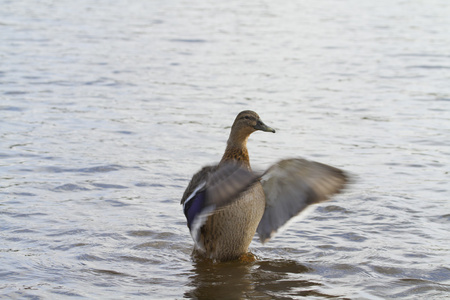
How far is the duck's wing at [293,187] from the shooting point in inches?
240

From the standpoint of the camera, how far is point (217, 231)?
676 centimetres

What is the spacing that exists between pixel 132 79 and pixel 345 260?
875 centimetres

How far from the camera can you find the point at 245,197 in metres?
6.65

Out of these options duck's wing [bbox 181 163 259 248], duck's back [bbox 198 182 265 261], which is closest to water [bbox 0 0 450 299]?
duck's back [bbox 198 182 265 261]

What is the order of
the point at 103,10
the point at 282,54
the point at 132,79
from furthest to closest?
the point at 103,10
the point at 282,54
the point at 132,79

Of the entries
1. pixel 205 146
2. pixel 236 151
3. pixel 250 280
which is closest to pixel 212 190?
pixel 250 280

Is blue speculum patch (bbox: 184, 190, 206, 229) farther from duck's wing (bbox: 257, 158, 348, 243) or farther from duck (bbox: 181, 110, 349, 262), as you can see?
duck's wing (bbox: 257, 158, 348, 243)

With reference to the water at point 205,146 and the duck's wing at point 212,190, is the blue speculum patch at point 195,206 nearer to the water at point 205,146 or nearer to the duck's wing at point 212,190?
the duck's wing at point 212,190

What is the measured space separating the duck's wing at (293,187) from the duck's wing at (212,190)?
1.36 ft

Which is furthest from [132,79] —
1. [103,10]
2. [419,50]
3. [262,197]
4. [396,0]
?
[396,0]

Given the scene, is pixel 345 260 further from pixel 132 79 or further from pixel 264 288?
pixel 132 79

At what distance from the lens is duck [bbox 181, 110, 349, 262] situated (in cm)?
603

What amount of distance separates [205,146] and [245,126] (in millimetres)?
3398

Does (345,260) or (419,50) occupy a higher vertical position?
(419,50)
